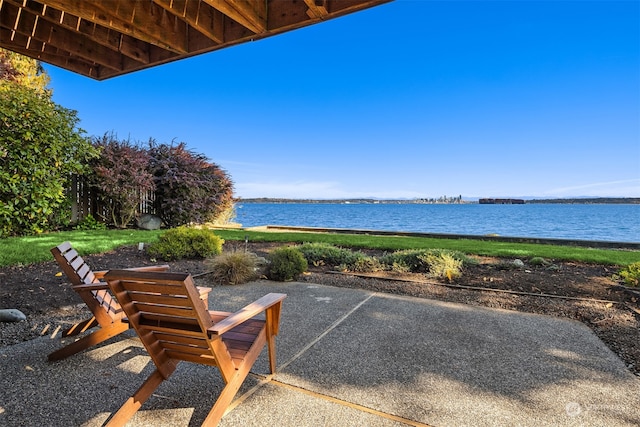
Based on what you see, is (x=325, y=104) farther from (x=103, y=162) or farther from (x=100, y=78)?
(x=100, y=78)

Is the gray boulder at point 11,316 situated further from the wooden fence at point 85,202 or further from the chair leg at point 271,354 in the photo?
the wooden fence at point 85,202

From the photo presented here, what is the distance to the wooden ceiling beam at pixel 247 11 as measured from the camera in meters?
3.04

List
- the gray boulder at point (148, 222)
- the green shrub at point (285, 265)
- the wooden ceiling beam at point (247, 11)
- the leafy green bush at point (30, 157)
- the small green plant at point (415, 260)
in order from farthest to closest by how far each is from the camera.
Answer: the gray boulder at point (148, 222)
the leafy green bush at point (30, 157)
the small green plant at point (415, 260)
the green shrub at point (285, 265)
the wooden ceiling beam at point (247, 11)

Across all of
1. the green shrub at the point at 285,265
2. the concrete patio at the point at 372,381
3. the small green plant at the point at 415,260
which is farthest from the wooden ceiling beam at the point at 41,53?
the small green plant at the point at 415,260

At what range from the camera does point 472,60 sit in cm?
2083

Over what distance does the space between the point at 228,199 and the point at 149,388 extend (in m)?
12.2

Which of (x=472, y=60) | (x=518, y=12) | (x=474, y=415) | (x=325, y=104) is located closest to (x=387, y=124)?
(x=325, y=104)

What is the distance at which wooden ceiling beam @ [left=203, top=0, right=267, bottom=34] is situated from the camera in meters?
3.04

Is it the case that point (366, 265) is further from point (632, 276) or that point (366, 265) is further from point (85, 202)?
point (85, 202)

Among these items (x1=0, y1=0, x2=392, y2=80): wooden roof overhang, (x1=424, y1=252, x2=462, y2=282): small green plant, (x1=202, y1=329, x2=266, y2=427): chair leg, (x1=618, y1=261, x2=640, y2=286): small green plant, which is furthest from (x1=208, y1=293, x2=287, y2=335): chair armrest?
(x1=618, y1=261, x2=640, y2=286): small green plant

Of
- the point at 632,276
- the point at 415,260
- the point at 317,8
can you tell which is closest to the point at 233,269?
the point at 415,260

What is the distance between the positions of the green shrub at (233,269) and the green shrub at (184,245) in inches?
63.8

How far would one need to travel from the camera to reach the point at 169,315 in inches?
73.4

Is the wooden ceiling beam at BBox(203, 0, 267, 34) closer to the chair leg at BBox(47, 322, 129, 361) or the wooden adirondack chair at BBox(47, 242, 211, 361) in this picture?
the wooden adirondack chair at BBox(47, 242, 211, 361)
